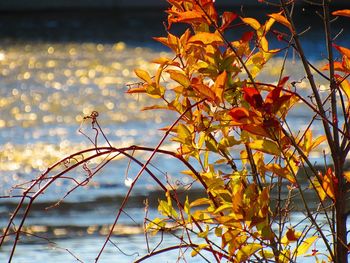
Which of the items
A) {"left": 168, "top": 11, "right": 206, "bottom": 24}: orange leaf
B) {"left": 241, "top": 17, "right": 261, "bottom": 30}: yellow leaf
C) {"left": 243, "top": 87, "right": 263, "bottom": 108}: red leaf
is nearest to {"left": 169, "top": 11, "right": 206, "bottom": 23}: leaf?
{"left": 168, "top": 11, "right": 206, "bottom": 24}: orange leaf

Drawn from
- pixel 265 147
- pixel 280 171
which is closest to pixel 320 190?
pixel 280 171

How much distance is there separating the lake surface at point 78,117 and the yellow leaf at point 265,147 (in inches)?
11.4

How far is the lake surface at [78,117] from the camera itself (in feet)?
17.4

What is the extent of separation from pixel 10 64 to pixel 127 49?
2114mm

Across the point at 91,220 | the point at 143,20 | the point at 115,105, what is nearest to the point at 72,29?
the point at 143,20

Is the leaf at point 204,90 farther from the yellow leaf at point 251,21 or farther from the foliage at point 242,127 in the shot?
the yellow leaf at point 251,21

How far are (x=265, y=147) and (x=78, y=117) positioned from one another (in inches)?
290

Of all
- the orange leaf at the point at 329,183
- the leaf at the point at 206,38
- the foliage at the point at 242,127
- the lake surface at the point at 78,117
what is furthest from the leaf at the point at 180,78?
the orange leaf at the point at 329,183

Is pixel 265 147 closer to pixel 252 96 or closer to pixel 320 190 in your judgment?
pixel 252 96

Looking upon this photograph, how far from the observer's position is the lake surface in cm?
530

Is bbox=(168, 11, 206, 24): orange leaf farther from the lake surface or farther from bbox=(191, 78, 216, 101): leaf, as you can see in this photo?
the lake surface

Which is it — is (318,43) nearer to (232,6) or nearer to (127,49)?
(127,49)

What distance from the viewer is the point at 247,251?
7.94ft

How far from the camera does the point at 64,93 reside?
11367 millimetres
